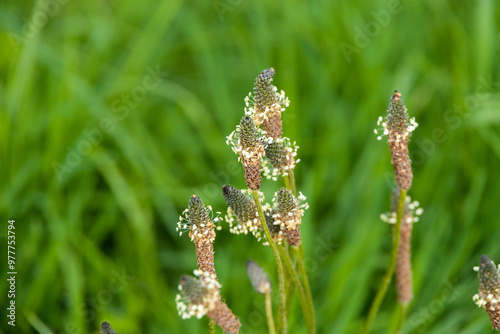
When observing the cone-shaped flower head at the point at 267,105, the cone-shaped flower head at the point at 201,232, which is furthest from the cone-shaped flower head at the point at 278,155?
the cone-shaped flower head at the point at 201,232

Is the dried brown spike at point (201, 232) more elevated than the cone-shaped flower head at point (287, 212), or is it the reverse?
the cone-shaped flower head at point (287, 212)

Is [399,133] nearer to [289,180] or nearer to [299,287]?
[289,180]

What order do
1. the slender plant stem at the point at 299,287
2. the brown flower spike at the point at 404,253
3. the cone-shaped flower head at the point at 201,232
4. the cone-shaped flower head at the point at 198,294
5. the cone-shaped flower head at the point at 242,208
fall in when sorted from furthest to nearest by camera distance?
1. the brown flower spike at the point at 404,253
2. the slender plant stem at the point at 299,287
3. the cone-shaped flower head at the point at 242,208
4. the cone-shaped flower head at the point at 201,232
5. the cone-shaped flower head at the point at 198,294

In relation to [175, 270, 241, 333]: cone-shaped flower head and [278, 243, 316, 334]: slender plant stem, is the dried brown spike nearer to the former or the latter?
[175, 270, 241, 333]: cone-shaped flower head

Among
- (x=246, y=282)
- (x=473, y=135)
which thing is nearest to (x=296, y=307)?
(x=246, y=282)

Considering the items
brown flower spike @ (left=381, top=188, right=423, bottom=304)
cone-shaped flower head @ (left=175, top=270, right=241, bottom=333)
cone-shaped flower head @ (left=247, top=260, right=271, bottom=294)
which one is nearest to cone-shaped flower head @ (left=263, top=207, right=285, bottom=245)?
cone-shaped flower head @ (left=247, top=260, right=271, bottom=294)

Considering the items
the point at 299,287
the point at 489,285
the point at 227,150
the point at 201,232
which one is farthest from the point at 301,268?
the point at 227,150

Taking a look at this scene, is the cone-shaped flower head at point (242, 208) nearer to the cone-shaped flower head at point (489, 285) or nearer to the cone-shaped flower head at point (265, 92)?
the cone-shaped flower head at point (265, 92)
